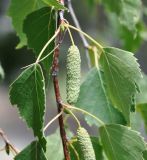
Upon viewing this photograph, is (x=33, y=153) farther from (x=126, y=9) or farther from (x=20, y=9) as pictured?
(x=126, y=9)

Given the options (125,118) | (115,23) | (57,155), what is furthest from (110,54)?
(115,23)

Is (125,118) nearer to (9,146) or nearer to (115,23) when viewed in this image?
(9,146)

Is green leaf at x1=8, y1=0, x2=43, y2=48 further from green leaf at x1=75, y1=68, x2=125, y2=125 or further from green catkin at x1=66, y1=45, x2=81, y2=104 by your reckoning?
green catkin at x1=66, y1=45, x2=81, y2=104

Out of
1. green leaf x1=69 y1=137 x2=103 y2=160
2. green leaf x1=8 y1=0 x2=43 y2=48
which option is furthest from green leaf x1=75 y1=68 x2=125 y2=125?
green leaf x1=8 y1=0 x2=43 y2=48

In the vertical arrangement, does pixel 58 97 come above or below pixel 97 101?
above

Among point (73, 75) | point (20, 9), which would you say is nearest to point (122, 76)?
point (73, 75)

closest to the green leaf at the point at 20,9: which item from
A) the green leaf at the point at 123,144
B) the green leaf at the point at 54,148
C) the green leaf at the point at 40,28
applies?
the green leaf at the point at 40,28

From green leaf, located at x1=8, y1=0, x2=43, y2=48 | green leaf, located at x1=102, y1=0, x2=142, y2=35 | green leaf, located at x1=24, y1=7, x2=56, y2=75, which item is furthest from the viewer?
green leaf, located at x1=102, y1=0, x2=142, y2=35
